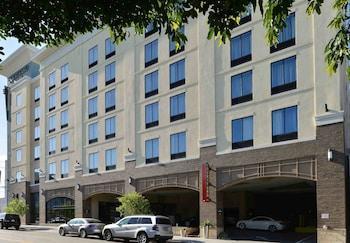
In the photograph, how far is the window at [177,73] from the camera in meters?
42.5

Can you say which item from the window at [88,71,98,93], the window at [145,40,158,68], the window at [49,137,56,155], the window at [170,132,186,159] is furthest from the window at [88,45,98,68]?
the window at [170,132,186,159]

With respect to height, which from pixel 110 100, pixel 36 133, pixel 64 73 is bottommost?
pixel 36 133

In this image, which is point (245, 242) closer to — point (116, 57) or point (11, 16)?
point (116, 57)

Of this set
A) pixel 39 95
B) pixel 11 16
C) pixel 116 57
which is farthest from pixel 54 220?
pixel 11 16

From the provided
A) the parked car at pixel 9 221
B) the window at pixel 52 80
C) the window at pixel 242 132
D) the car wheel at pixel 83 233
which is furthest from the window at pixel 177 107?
the window at pixel 52 80

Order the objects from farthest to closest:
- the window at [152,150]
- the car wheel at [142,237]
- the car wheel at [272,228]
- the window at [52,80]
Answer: the window at [52,80] → the window at [152,150] → the car wheel at [272,228] → the car wheel at [142,237]

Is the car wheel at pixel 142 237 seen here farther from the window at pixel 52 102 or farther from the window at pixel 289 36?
the window at pixel 52 102

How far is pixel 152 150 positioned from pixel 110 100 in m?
8.33

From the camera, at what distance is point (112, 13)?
4570 millimetres

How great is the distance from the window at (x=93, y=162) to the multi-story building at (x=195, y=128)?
19cm

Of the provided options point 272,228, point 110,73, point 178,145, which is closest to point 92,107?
point 110,73

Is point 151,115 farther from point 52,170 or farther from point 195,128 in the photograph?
point 52,170

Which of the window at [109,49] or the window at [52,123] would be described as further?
the window at [52,123]

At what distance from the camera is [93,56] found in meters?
54.9
